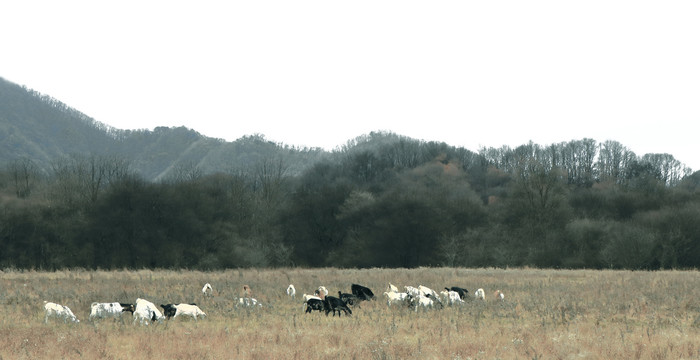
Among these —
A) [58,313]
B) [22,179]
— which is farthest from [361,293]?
[22,179]

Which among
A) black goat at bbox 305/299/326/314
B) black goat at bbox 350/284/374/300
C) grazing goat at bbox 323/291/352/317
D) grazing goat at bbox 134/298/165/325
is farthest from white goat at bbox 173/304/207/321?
black goat at bbox 350/284/374/300

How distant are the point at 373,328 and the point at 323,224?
60353 mm

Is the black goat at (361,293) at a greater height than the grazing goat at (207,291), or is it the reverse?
the black goat at (361,293)

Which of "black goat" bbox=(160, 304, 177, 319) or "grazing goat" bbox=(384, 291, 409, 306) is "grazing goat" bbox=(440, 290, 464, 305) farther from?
"black goat" bbox=(160, 304, 177, 319)

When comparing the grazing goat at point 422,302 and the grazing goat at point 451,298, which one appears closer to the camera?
the grazing goat at point 422,302

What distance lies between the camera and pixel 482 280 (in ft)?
98.3

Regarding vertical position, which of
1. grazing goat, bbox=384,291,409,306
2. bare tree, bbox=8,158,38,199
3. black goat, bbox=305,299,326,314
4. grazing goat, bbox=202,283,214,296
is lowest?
grazing goat, bbox=202,283,214,296

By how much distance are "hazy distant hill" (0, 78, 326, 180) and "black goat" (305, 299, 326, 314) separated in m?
118

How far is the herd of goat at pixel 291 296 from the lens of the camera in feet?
53.7

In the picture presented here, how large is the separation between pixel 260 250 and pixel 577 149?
2714 inches

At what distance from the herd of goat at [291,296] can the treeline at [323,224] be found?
33686mm

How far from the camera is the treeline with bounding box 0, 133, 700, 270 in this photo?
56406mm

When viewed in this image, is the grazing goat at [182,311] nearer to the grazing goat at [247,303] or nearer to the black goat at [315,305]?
the grazing goat at [247,303]

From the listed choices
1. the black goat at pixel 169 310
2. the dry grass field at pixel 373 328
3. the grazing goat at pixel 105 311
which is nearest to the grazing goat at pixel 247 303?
the dry grass field at pixel 373 328
